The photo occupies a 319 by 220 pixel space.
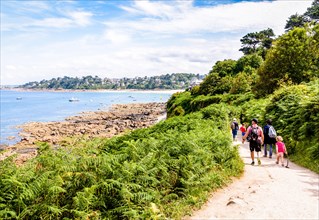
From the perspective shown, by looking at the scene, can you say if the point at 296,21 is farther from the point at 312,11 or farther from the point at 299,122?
the point at 299,122


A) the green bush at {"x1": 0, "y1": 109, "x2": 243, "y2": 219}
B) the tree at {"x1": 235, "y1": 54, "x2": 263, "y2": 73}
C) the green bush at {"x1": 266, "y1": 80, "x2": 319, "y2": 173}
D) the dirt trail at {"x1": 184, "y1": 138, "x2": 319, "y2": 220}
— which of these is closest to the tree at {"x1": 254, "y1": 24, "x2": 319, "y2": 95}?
the green bush at {"x1": 266, "y1": 80, "x2": 319, "y2": 173}

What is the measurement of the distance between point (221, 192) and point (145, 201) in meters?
3.57

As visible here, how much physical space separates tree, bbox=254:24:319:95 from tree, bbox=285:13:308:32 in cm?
4446

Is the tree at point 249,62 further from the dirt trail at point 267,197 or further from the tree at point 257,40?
the dirt trail at point 267,197

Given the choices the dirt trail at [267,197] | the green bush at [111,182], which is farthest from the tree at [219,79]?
the green bush at [111,182]

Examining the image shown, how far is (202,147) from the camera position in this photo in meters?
11.2

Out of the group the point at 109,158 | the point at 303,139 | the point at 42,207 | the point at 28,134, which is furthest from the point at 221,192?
the point at 28,134

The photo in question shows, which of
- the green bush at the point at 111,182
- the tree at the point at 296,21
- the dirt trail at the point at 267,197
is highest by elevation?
the tree at the point at 296,21

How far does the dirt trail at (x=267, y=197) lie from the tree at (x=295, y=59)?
2014 cm

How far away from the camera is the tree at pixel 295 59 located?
30969 mm

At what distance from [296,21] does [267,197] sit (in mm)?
72556

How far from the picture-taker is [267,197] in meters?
9.70

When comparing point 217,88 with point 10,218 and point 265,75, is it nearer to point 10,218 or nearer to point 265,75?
point 265,75

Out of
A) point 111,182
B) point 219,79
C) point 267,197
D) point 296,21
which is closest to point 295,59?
point 267,197
